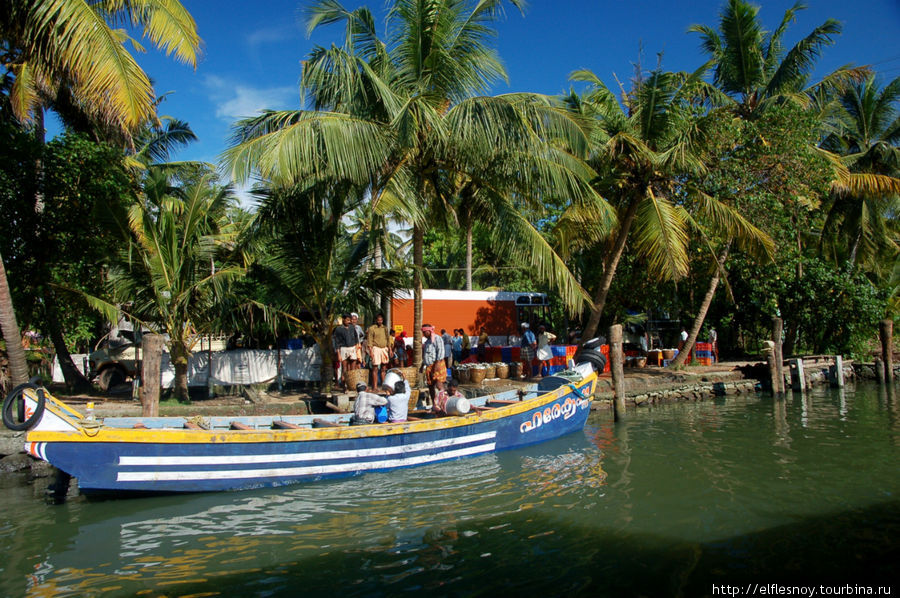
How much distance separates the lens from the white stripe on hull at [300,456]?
8.19 m

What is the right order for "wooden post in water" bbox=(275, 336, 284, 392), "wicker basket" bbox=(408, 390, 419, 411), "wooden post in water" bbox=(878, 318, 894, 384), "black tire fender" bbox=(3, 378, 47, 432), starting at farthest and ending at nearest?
1. "wooden post in water" bbox=(878, 318, 894, 384)
2. "wooden post in water" bbox=(275, 336, 284, 392)
3. "wicker basket" bbox=(408, 390, 419, 411)
4. "black tire fender" bbox=(3, 378, 47, 432)

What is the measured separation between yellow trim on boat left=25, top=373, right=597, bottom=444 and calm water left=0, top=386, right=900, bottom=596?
0.78 meters

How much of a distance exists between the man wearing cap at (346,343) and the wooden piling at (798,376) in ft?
47.8

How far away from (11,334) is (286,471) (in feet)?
19.2

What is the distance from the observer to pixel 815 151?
19.0 meters

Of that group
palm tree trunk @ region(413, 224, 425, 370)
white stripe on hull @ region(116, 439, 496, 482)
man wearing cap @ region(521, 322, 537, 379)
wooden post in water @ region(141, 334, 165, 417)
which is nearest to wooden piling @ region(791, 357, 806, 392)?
man wearing cap @ region(521, 322, 537, 379)

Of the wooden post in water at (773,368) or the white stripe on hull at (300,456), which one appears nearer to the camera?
the white stripe on hull at (300,456)

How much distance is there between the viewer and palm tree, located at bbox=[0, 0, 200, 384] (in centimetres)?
934

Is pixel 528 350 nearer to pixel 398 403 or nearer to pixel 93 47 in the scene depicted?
pixel 398 403

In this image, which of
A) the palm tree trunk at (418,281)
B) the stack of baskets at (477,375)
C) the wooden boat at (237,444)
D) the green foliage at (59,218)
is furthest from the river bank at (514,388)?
the green foliage at (59,218)

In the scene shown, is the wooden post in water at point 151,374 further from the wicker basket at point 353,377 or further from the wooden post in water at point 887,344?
the wooden post in water at point 887,344

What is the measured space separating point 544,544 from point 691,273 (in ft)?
54.7

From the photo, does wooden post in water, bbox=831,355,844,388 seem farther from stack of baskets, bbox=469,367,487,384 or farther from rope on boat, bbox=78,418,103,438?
rope on boat, bbox=78,418,103,438

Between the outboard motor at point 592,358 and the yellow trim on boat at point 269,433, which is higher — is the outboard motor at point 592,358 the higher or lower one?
the higher one
